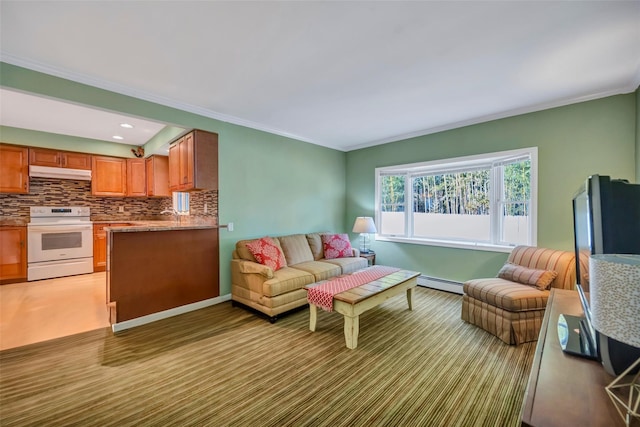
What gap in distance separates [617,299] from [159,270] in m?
3.71

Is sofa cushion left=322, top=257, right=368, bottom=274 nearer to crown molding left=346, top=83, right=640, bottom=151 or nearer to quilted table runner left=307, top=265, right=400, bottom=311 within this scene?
quilted table runner left=307, top=265, right=400, bottom=311

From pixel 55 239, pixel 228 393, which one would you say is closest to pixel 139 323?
pixel 228 393

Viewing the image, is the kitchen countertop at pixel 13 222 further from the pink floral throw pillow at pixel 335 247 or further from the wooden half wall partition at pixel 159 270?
the pink floral throw pillow at pixel 335 247

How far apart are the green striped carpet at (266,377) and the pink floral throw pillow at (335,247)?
1533mm

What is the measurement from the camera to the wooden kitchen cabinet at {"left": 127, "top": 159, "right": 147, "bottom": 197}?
5.58 meters

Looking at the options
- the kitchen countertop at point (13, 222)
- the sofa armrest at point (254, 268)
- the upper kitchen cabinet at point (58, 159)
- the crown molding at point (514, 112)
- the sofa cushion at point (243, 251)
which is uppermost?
the crown molding at point (514, 112)

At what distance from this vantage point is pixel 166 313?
3.18 m

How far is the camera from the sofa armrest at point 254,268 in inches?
123

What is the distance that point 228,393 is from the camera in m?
1.91

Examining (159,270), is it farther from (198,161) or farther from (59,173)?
(59,173)

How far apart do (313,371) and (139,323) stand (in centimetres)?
215

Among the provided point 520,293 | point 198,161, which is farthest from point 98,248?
point 520,293

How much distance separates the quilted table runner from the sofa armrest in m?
0.58

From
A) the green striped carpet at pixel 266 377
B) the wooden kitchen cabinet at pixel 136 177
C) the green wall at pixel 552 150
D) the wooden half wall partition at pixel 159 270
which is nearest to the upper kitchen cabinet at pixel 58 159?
the wooden kitchen cabinet at pixel 136 177
